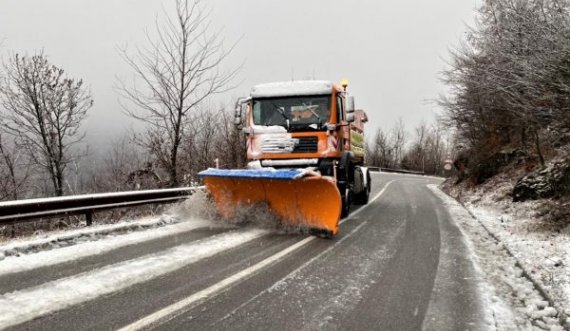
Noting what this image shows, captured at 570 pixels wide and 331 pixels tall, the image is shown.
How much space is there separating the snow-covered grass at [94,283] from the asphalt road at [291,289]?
14cm

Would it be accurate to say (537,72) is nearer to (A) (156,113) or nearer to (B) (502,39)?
(B) (502,39)

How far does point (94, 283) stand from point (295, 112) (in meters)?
5.97

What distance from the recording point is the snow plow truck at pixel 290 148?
323 inches

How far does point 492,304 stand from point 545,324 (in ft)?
1.77

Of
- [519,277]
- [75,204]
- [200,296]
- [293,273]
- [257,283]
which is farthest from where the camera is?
[75,204]

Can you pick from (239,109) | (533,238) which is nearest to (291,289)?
(533,238)

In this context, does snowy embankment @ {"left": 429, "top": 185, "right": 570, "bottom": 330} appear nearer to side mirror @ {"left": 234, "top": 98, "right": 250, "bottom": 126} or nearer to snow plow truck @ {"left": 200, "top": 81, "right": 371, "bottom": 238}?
snow plow truck @ {"left": 200, "top": 81, "right": 371, "bottom": 238}

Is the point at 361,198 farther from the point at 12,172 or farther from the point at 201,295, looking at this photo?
the point at 12,172

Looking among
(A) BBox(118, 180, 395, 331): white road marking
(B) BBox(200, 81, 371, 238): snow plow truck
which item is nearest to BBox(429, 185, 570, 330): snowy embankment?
(A) BBox(118, 180, 395, 331): white road marking

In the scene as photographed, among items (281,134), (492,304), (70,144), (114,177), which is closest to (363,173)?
(281,134)

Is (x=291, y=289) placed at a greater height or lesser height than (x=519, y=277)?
greater

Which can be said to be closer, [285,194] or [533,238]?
[533,238]

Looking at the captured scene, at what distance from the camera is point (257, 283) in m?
4.95

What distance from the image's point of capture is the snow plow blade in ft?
25.1
